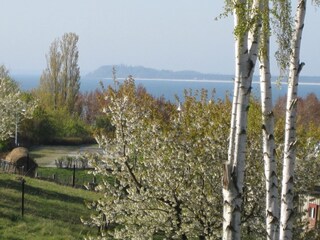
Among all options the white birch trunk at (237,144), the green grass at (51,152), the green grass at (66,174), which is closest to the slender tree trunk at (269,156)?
the white birch trunk at (237,144)

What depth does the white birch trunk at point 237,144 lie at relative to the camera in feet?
23.2

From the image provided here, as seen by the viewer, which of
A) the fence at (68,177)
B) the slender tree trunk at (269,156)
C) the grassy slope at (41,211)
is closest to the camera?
the slender tree trunk at (269,156)

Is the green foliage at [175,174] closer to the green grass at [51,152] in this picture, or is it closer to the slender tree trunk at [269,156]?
the slender tree trunk at [269,156]

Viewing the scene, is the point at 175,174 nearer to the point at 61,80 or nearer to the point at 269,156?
the point at 269,156

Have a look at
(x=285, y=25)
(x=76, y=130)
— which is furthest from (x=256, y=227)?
(x=76, y=130)

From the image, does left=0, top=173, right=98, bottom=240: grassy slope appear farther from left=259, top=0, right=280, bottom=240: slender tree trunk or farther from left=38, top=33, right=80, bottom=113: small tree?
left=38, top=33, right=80, bottom=113: small tree

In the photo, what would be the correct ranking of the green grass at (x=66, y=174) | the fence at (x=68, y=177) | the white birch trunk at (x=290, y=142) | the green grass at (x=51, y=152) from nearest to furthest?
the white birch trunk at (x=290, y=142) → the fence at (x=68, y=177) → the green grass at (x=66, y=174) → the green grass at (x=51, y=152)

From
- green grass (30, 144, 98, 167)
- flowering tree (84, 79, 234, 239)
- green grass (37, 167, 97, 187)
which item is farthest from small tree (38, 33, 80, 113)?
flowering tree (84, 79, 234, 239)

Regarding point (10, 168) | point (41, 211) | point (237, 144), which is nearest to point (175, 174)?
point (237, 144)

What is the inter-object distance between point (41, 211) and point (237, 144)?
64.1 ft

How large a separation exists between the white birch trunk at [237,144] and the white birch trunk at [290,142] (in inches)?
62.3

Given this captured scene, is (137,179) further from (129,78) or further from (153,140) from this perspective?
(129,78)

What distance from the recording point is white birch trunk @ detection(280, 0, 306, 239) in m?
8.53

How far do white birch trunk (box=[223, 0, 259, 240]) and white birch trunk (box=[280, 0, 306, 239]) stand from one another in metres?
1.58
